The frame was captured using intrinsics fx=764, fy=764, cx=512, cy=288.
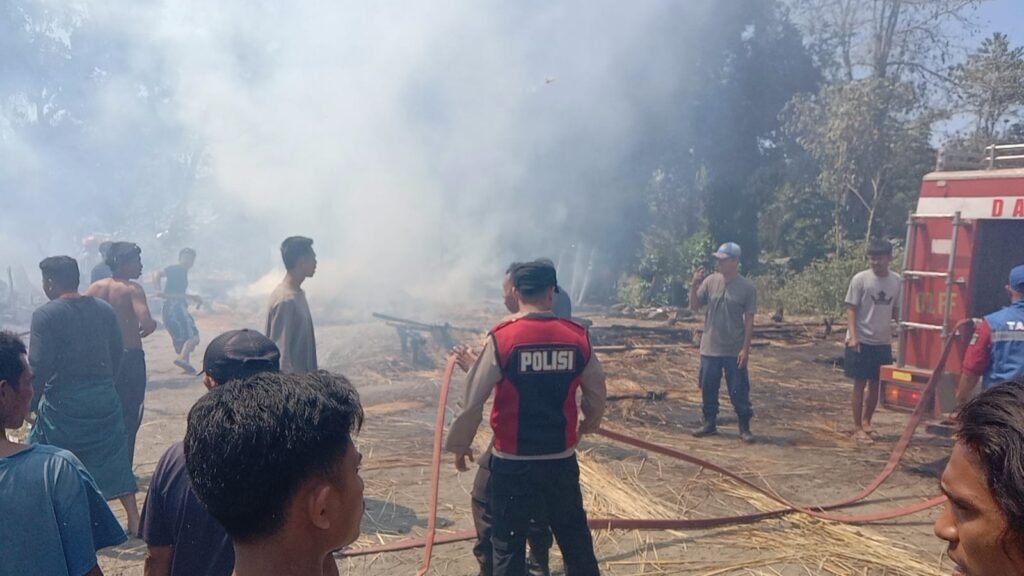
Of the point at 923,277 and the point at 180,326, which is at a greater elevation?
the point at 923,277

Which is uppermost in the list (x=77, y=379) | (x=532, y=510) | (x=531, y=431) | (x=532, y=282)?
(x=532, y=282)

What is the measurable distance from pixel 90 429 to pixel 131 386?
38.6 inches

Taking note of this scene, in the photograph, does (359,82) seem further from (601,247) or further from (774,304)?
(774,304)

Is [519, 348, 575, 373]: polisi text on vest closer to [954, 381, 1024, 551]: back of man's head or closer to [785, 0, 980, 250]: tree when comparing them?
[954, 381, 1024, 551]: back of man's head

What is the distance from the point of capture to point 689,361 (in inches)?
468

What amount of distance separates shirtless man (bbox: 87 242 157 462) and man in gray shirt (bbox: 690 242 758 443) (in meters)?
4.97

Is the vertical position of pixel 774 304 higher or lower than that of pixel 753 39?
lower

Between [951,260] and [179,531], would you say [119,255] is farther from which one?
[951,260]

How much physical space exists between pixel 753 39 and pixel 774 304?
10.0 metres

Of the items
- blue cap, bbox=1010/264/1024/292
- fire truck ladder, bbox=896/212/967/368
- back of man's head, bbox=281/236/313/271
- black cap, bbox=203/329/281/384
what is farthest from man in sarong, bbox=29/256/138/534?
fire truck ladder, bbox=896/212/967/368

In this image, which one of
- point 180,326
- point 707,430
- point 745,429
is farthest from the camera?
point 180,326

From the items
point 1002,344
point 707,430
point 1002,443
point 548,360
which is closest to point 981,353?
point 1002,344

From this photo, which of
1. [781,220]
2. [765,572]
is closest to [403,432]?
[765,572]

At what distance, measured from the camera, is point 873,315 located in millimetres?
7098
